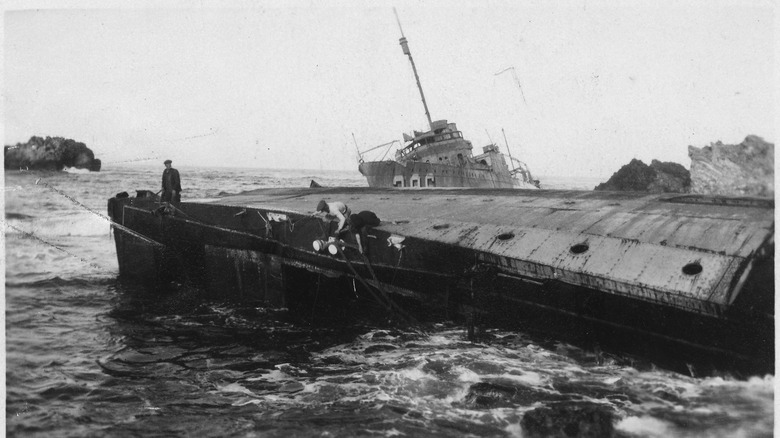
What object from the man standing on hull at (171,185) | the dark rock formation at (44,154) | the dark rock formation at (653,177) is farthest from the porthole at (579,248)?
the dark rock formation at (653,177)

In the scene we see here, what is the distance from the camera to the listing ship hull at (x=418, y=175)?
32.6 m

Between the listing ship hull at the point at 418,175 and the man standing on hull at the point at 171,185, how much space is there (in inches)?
747

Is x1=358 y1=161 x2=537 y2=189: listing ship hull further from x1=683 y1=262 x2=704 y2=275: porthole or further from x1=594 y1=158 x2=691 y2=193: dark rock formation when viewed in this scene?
x1=683 y1=262 x2=704 y2=275: porthole

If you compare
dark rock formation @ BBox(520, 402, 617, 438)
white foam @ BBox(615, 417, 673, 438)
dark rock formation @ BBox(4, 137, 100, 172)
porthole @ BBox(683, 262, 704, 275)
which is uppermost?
dark rock formation @ BBox(4, 137, 100, 172)

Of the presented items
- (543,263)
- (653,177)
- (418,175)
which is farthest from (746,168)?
(653,177)

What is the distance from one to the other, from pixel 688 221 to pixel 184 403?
901cm

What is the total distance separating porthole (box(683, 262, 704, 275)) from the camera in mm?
6551

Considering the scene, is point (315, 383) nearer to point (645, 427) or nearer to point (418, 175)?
point (645, 427)

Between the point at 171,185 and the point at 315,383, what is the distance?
9231 mm

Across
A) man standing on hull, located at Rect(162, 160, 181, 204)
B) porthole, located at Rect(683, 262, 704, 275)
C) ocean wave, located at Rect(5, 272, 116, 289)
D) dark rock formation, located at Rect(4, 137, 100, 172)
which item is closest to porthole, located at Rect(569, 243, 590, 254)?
porthole, located at Rect(683, 262, 704, 275)

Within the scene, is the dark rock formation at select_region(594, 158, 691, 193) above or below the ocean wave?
above

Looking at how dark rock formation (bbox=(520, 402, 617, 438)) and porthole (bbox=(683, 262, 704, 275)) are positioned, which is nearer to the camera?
dark rock formation (bbox=(520, 402, 617, 438))

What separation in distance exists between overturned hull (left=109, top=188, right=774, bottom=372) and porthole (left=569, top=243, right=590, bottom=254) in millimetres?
32

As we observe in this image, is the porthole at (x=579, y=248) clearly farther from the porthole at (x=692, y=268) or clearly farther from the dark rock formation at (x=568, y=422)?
the dark rock formation at (x=568, y=422)
